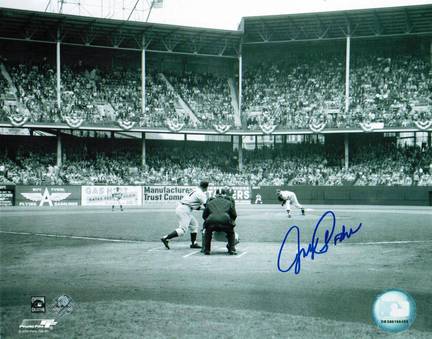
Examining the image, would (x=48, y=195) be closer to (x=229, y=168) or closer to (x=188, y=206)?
(x=229, y=168)

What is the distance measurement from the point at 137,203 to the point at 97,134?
929cm

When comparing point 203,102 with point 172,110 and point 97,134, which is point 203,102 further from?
point 97,134

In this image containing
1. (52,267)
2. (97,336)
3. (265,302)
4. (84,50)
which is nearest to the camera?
(97,336)

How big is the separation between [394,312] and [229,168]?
39.7 m

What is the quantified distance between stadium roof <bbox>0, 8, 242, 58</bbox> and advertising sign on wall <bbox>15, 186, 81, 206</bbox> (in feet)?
44.6

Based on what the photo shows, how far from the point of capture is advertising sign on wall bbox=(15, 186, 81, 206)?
35938 mm

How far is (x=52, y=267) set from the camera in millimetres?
9891

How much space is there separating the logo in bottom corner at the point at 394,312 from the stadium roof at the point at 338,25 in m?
41.1

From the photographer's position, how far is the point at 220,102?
48.7 m

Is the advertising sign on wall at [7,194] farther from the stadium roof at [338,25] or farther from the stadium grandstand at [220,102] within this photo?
the stadium roof at [338,25]

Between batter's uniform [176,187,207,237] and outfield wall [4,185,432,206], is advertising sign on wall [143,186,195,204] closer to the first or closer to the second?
outfield wall [4,185,432,206]

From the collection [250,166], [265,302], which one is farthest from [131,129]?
[265,302]

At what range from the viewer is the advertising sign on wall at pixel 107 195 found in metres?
37.4

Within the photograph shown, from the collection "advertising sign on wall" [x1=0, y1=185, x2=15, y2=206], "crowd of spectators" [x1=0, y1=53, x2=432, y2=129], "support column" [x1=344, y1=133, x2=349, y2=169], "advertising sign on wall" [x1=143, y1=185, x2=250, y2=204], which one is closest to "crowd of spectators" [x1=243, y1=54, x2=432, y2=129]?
"crowd of spectators" [x1=0, y1=53, x2=432, y2=129]
